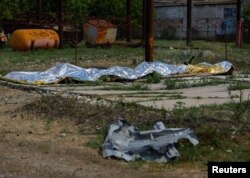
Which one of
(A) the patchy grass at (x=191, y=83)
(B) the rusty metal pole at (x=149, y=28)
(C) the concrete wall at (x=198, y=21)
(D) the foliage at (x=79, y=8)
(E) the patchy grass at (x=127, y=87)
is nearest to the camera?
(E) the patchy grass at (x=127, y=87)

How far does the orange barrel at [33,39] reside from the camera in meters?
28.1

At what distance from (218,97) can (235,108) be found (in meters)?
2.33

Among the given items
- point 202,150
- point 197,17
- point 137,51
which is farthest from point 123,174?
point 197,17

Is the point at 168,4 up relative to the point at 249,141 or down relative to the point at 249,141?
up

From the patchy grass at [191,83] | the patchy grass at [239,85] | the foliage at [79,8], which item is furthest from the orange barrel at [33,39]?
the patchy grass at [239,85]

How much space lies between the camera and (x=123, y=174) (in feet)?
22.0

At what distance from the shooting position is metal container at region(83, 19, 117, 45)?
33.8 metres

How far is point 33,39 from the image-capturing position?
28422 millimetres

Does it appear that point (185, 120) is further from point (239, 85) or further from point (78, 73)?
point (78, 73)

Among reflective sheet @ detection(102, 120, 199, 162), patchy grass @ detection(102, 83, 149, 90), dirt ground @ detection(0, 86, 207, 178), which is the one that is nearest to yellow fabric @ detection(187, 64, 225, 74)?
patchy grass @ detection(102, 83, 149, 90)

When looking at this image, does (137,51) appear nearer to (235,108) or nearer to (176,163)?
(235,108)

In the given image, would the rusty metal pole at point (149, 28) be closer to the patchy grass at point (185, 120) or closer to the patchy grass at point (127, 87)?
the patchy grass at point (127, 87)

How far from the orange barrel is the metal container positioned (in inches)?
172

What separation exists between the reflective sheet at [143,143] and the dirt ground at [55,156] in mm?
178
